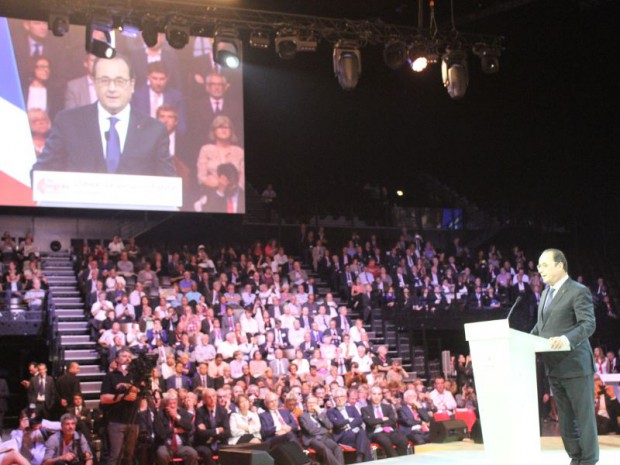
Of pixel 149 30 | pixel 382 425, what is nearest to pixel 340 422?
pixel 382 425

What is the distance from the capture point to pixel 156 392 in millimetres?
10016

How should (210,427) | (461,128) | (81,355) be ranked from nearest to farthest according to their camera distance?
1. (210,427)
2. (81,355)
3. (461,128)

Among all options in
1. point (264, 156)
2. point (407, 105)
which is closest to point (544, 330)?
point (264, 156)

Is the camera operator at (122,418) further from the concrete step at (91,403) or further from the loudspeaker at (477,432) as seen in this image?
the loudspeaker at (477,432)

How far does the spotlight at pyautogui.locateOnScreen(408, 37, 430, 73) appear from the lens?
429 inches

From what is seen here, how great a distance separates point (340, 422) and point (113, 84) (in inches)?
281

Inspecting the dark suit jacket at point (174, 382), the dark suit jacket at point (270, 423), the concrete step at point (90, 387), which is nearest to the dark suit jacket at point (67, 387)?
the dark suit jacket at point (174, 382)

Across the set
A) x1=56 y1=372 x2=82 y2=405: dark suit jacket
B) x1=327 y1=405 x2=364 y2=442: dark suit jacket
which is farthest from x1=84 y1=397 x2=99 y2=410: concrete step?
x1=327 y1=405 x2=364 y2=442: dark suit jacket

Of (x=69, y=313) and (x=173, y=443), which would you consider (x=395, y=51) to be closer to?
(x=173, y=443)

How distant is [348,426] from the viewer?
33.2 feet

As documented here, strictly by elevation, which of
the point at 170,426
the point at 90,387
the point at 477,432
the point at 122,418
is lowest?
the point at 477,432

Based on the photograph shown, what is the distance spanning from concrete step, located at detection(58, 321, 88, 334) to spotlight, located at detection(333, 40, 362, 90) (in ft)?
19.1

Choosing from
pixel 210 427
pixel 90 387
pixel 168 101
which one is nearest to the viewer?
pixel 210 427

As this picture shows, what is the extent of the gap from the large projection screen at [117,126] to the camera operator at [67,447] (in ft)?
16.8
